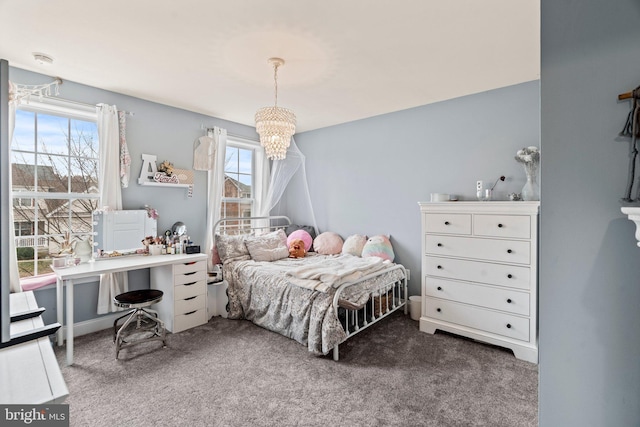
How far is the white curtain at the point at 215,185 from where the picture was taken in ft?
13.1

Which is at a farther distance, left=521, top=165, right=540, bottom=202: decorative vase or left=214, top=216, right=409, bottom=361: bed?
left=521, top=165, right=540, bottom=202: decorative vase

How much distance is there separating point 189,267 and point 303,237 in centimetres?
172

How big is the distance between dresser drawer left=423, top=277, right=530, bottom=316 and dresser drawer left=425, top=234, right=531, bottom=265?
282 mm

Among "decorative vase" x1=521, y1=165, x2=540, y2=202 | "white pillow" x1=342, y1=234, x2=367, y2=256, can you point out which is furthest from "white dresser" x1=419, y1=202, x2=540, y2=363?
"white pillow" x1=342, y1=234, x2=367, y2=256

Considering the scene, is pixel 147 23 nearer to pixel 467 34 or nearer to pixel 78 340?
pixel 467 34

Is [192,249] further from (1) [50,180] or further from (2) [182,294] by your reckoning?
(1) [50,180]

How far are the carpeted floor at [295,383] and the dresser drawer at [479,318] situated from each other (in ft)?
0.61

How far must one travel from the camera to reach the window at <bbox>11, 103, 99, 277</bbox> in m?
2.80

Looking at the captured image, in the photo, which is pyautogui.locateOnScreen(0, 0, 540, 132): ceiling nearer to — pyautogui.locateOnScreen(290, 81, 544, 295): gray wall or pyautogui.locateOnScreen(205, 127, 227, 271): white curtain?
pyautogui.locateOnScreen(290, 81, 544, 295): gray wall

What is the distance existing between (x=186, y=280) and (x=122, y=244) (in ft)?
2.78

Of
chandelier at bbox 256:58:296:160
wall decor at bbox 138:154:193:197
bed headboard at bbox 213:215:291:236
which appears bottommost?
bed headboard at bbox 213:215:291:236

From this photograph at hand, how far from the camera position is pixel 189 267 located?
3.18 m

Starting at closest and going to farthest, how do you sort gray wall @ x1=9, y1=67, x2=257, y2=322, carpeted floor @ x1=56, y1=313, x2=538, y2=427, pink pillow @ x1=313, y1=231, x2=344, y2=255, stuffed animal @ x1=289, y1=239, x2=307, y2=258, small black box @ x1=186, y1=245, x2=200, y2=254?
carpeted floor @ x1=56, y1=313, x2=538, y2=427
gray wall @ x1=9, y1=67, x2=257, y2=322
small black box @ x1=186, y1=245, x2=200, y2=254
stuffed animal @ x1=289, y1=239, x2=307, y2=258
pink pillow @ x1=313, y1=231, x2=344, y2=255
